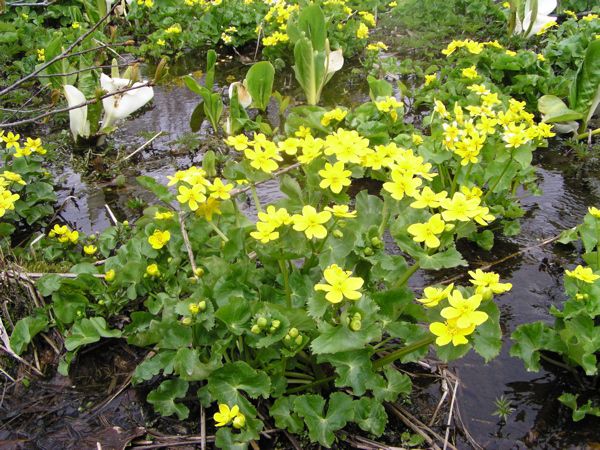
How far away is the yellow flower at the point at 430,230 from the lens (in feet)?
5.50

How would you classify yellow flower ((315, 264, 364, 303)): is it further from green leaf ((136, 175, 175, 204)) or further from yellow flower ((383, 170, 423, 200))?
green leaf ((136, 175, 175, 204))

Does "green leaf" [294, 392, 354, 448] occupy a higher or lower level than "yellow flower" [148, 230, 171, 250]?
lower

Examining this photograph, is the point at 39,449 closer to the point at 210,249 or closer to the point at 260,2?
the point at 210,249

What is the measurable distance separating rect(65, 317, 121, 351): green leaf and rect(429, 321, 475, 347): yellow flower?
1.28 metres

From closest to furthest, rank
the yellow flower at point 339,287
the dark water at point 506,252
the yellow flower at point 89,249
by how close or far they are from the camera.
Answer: the yellow flower at point 339,287 → the dark water at point 506,252 → the yellow flower at point 89,249

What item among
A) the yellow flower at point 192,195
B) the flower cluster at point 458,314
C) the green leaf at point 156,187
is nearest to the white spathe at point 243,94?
the green leaf at point 156,187

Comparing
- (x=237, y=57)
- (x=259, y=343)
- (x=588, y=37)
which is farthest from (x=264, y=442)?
(x=237, y=57)

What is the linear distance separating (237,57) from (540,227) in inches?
172

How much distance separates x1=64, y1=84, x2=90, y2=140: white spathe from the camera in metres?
3.71

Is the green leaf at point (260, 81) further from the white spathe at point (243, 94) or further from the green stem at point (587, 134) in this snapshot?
the green stem at point (587, 134)

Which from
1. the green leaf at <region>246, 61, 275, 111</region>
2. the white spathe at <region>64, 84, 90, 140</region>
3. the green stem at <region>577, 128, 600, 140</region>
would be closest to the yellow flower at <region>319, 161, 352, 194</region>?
the green leaf at <region>246, 61, 275, 111</region>

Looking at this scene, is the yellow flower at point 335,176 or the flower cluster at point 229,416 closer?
the flower cluster at point 229,416

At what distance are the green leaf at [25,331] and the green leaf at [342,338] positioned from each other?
1.30 m

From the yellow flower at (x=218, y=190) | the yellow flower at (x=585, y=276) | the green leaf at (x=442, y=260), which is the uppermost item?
the yellow flower at (x=218, y=190)
